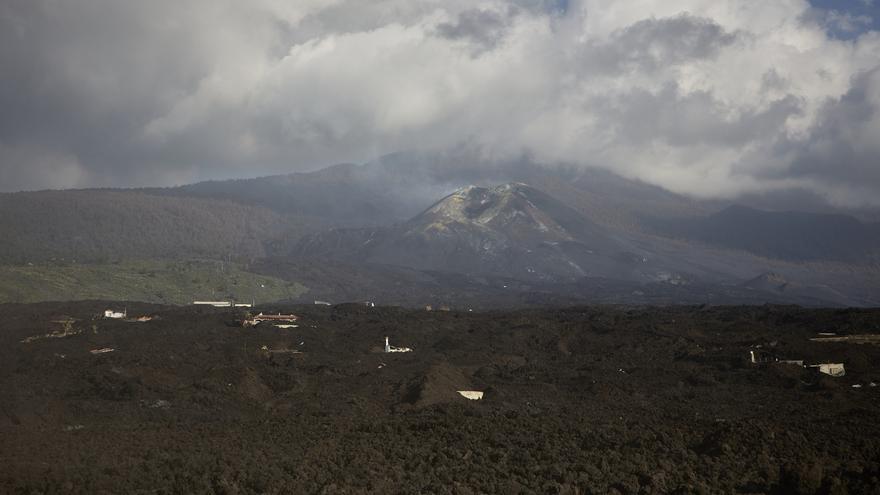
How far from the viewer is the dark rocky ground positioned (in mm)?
26141

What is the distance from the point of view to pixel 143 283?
141m

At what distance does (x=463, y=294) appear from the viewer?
520 ft

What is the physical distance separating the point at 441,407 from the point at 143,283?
110 m

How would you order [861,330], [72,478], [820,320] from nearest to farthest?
[72,478], [861,330], [820,320]

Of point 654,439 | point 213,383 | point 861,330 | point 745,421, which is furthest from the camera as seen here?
point 861,330

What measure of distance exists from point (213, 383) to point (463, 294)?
4348 inches

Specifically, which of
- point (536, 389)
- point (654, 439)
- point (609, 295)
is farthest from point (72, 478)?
point (609, 295)

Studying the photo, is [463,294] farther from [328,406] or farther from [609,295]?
[328,406]

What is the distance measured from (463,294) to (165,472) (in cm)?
13201

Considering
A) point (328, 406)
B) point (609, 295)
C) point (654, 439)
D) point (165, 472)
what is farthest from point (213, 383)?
point (609, 295)

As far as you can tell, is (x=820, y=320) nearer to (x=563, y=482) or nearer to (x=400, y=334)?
(x=400, y=334)

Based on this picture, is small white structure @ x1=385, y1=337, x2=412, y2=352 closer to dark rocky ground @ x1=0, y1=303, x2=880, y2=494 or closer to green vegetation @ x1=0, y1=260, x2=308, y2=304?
dark rocky ground @ x1=0, y1=303, x2=880, y2=494

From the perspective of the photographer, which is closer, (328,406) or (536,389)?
(328,406)

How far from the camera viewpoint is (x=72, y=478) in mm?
26203
